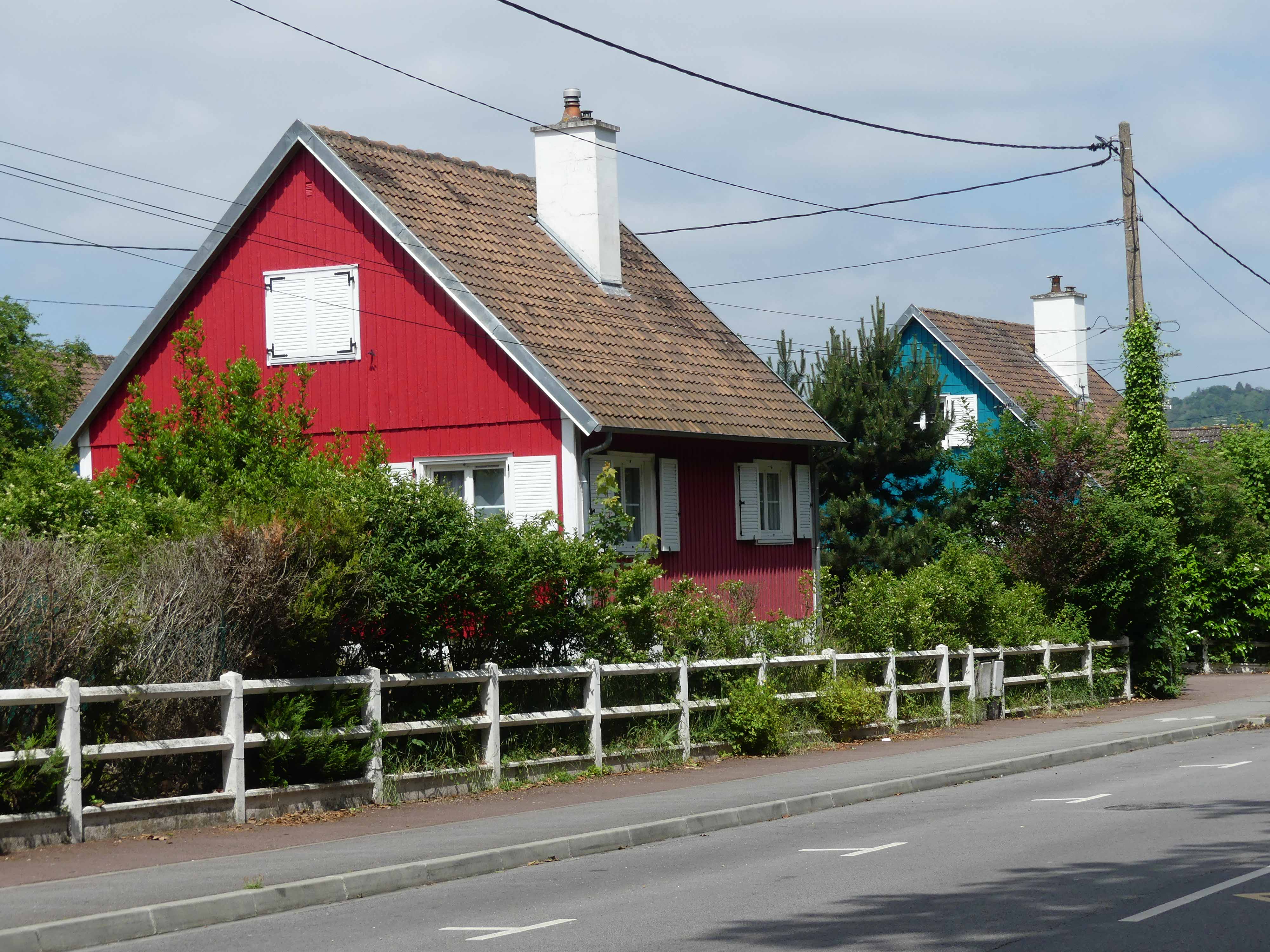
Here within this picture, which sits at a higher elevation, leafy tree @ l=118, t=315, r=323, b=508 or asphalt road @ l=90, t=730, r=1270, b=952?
leafy tree @ l=118, t=315, r=323, b=508

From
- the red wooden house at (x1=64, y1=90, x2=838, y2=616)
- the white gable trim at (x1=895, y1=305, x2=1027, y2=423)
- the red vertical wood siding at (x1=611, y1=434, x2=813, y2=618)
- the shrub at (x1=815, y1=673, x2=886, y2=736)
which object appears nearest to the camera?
the shrub at (x1=815, y1=673, x2=886, y2=736)

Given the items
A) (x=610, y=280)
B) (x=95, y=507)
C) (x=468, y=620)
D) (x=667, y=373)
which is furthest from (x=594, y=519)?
(x=610, y=280)

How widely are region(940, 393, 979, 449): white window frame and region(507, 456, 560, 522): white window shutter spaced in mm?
16393

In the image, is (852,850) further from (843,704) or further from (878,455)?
(878,455)

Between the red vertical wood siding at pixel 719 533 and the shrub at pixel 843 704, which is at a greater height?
the red vertical wood siding at pixel 719 533

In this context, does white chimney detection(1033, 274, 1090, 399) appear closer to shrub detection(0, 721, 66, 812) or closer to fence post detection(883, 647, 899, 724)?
fence post detection(883, 647, 899, 724)

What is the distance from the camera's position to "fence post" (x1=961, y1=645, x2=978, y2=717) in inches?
890

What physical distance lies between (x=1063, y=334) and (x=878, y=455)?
49.3ft

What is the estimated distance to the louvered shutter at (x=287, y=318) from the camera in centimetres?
2366

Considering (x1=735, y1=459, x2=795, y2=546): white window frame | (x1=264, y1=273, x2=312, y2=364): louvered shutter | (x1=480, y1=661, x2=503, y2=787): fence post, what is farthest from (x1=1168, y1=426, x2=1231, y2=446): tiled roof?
(x1=480, y1=661, x2=503, y2=787): fence post

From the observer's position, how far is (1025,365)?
44469mm

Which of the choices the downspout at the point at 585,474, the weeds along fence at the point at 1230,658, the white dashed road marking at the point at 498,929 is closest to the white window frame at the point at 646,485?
the downspout at the point at 585,474

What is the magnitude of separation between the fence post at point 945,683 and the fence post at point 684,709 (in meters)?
5.58

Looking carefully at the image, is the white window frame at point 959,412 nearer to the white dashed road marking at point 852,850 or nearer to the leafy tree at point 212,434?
the leafy tree at point 212,434
